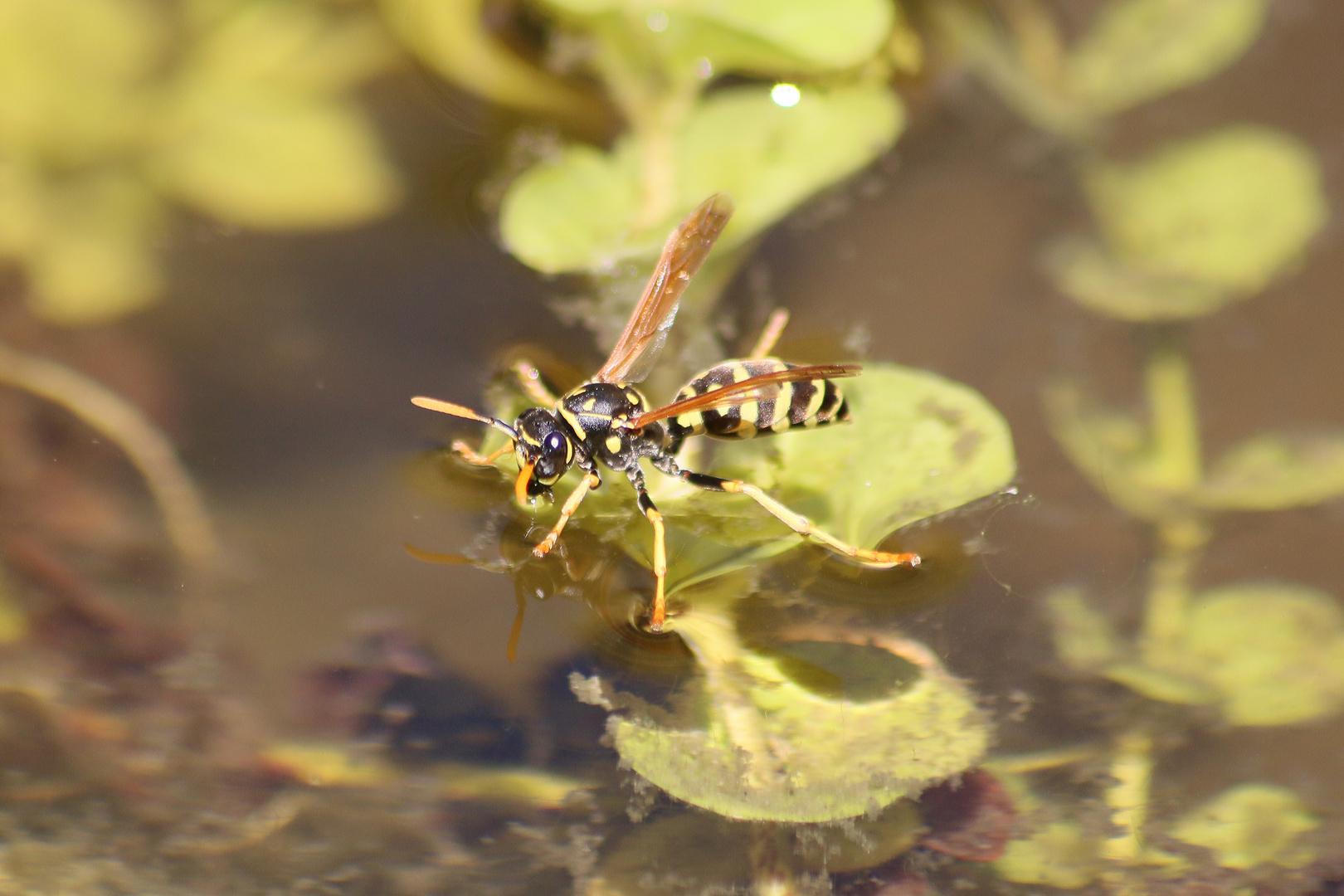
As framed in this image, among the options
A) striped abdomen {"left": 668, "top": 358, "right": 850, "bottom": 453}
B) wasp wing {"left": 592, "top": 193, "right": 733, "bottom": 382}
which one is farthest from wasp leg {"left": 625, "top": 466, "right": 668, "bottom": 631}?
wasp wing {"left": 592, "top": 193, "right": 733, "bottom": 382}

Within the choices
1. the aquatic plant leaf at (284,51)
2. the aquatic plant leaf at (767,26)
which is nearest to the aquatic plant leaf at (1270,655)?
the aquatic plant leaf at (767,26)

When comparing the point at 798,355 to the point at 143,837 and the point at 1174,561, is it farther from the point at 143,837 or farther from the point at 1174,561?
the point at 143,837

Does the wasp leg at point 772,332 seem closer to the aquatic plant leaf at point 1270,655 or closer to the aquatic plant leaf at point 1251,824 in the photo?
→ the aquatic plant leaf at point 1270,655

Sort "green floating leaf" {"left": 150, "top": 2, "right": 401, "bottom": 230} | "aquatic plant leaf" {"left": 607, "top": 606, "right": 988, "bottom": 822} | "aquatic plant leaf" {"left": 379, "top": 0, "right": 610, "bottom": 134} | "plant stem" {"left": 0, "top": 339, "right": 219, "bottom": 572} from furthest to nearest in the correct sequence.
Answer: "aquatic plant leaf" {"left": 379, "top": 0, "right": 610, "bottom": 134} < "green floating leaf" {"left": 150, "top": 2, "right": 401, "bottom": 230} < "plant stem" {"left": 0, "top": 339, "right": 219, "bottom": 572} < "aquatic plant leaf" {"left": 607, "top": 606, "right": 988, "bottom": 822}

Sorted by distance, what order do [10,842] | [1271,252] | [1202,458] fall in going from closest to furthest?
[10,842]
[1202,458]
[1271,252]

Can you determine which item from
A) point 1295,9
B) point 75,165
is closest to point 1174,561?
point 1295,9

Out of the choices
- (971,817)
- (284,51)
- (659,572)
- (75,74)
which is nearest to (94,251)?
(75,74)

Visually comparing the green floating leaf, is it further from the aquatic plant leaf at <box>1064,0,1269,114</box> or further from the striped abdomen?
the aquatic plant leaf at <box>1064,0,1269,114</box>
